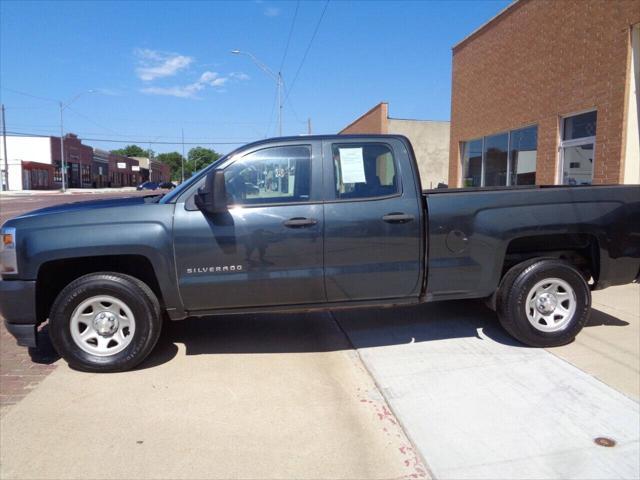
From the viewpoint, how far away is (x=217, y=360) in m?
4.65

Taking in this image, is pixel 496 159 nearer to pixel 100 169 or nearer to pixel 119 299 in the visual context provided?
pixel 119 299

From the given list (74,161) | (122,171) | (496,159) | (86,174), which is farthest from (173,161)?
(496,159)

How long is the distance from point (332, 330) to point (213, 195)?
6.80 feet

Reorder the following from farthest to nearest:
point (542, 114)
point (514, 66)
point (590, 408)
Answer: point (514, 66) < point (542, 114) < point (590, 408)

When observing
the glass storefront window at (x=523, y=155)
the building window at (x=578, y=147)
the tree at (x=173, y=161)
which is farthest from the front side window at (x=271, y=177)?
the tree at (x=173, y=161)

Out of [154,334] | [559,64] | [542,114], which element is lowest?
[154,334]

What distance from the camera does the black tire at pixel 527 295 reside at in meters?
→ 4.71

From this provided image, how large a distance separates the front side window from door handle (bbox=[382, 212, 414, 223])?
2.27ft

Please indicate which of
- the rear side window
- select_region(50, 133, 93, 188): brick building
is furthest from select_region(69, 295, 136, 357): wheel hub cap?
select_region(50, 133, 93, 188): brick building

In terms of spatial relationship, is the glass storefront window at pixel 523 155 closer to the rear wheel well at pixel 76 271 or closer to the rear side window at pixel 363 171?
the rear side window at pixel 363 171

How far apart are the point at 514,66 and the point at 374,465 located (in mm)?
12101

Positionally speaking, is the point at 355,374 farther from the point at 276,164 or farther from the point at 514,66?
the point at 514,66

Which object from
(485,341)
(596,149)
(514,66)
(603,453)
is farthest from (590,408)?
(514,66)

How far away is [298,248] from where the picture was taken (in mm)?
4355
